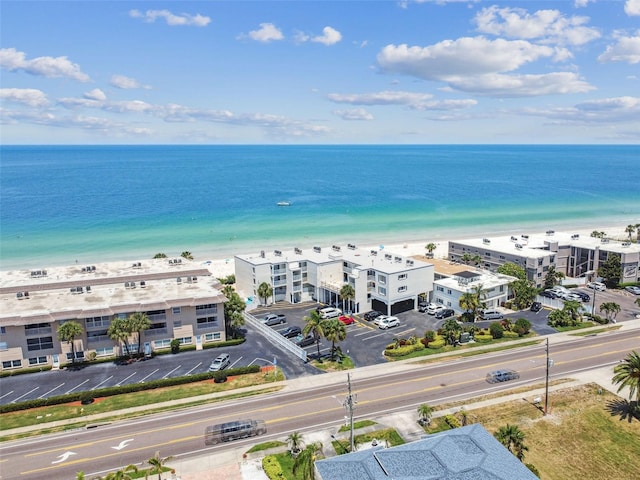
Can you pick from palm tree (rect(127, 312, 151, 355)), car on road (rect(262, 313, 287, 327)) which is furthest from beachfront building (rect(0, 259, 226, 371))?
car on road (rect(262, 313, 287, 327))

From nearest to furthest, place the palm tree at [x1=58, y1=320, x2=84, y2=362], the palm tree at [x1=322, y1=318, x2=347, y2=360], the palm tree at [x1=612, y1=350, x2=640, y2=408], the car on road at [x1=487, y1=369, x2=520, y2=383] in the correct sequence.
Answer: the palm tree at [x1=612, y1=350, x2=640, y2=408], the car on road at [x1=487, y1=369, x2=520, y2=383], the palm tree at [x1=322, y1=318, x2=347, y2=360], the palm tree at [x1=58, y1=320, x2=84, y2=362]

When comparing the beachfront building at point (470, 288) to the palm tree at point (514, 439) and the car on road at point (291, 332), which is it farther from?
the palm tree at point (514, 439)

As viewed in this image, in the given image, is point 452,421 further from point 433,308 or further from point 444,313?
point 433,308

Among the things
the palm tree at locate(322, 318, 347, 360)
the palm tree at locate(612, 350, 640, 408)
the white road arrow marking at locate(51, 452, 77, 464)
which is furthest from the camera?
the palm tree at locate(322, 318, 347, 360)

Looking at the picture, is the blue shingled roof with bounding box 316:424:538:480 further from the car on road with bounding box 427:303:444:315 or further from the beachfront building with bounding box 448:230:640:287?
the beachfront building with bounding box 448:230:640:287

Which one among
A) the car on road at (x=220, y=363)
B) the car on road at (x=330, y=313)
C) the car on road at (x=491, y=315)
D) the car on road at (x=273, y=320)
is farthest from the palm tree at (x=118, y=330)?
the car on road at (x=491, y=315)

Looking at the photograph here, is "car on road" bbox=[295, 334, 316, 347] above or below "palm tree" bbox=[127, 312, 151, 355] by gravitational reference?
below

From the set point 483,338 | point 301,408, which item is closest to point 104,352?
point 301,408
